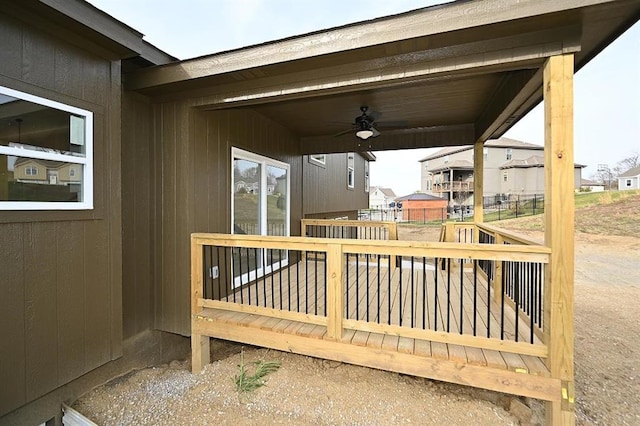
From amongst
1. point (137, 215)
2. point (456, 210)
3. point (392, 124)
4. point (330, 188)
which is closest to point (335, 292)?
point (137, 215)

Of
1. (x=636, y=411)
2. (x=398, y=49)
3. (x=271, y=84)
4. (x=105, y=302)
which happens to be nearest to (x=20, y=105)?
(x=105, y=302)

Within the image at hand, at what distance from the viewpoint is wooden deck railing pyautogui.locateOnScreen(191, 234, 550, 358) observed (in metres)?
2.40

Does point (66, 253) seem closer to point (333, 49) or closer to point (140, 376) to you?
point (140, 376)

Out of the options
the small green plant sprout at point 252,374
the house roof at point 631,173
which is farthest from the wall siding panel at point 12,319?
the house roof at point 631,173

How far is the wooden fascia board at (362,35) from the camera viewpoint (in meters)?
2.07

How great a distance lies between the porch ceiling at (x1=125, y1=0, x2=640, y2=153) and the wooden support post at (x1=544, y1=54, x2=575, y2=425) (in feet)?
0.88

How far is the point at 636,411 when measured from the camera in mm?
2703

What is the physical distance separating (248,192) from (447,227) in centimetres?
372

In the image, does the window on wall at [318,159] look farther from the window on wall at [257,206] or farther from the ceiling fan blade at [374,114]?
the ceiling fan blade at [374,114]

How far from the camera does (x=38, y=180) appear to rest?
242 cm

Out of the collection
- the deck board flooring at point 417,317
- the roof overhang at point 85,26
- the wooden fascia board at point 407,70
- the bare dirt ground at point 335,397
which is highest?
the roof overhang at point 85,26

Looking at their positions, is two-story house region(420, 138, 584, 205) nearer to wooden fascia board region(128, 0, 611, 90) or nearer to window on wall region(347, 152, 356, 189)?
A: window on wall region(347, 152, 356, 189)

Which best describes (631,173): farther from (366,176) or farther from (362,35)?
(362,35)

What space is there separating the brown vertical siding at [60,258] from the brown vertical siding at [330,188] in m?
4.15
